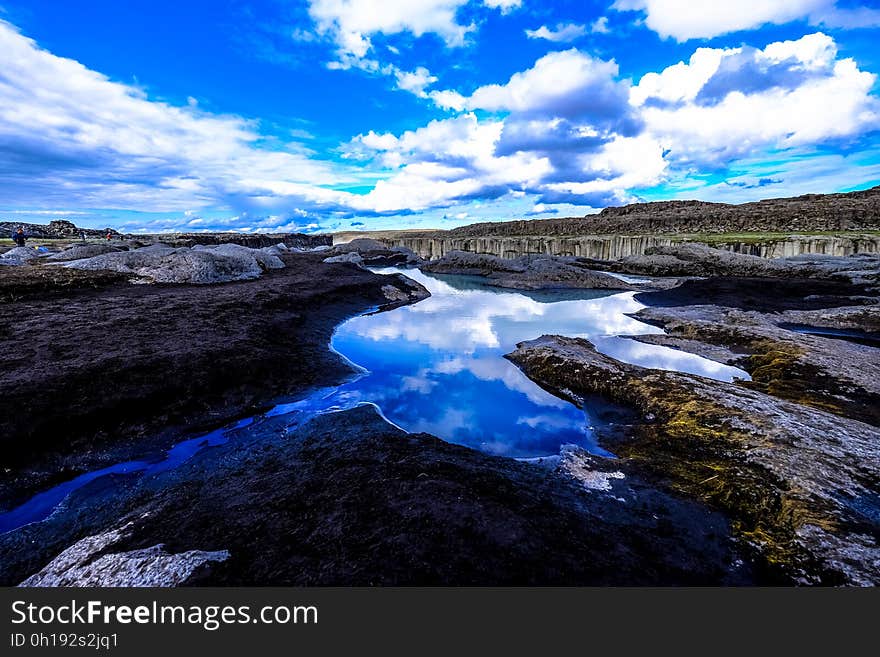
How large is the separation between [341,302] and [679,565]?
17178 millimetres

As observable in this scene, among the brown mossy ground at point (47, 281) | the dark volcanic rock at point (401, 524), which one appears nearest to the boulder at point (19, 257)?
the brown mossy ground at point (47, 281)

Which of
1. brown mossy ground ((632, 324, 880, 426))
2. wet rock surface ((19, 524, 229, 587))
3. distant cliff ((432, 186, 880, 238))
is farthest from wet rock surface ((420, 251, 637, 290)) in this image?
distant cliff ((432, 186, 880, 238))

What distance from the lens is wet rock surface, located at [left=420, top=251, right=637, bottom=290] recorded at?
28.2m

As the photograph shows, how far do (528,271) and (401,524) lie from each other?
102ft

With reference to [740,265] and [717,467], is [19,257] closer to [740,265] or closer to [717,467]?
[717,467]

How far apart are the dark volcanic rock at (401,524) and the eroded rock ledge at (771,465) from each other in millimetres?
518

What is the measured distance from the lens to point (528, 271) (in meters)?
33.1

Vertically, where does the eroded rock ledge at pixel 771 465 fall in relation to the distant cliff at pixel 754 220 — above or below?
below

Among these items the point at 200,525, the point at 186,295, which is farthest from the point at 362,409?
the point at 186,295

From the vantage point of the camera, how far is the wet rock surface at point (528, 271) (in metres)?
28.2

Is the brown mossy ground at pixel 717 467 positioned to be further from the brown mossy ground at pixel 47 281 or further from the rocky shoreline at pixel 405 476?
the brown mossy ground at pixel 47 281

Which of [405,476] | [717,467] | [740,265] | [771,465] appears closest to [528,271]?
[740,265]

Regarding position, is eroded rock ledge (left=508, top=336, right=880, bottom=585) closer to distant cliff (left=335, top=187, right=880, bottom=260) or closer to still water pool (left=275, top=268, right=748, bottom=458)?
still water pool (left=275, top=268, right=748, bottom=458)

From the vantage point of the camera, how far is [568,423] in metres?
7.63
